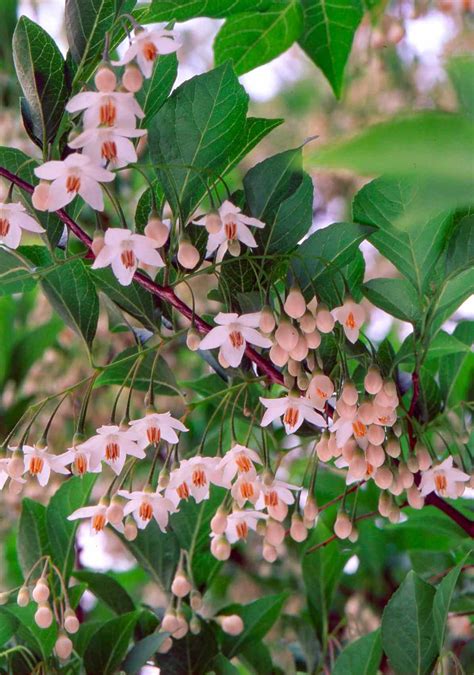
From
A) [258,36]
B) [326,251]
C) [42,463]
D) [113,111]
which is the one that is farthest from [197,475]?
[258,36]

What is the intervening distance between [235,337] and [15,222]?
0.23 meters

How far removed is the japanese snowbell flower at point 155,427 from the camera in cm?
87

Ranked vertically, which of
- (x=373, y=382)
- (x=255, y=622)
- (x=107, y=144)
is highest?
(x=107, y=144)

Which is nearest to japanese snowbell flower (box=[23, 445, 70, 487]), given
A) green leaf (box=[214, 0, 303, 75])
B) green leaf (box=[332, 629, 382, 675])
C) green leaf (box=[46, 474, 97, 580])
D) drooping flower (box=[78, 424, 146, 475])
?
drooping flower (box=[78, 424, 146, 475])

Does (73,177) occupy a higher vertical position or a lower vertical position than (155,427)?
higher

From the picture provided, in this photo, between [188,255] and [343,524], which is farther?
[343,524]

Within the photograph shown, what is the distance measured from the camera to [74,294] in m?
0.92

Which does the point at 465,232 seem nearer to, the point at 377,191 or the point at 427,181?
the point at 377,191

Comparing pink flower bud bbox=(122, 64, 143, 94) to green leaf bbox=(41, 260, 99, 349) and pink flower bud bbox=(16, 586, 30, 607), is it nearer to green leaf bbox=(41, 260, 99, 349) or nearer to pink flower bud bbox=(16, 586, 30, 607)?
green leaf bbox=(41, 260, 99, 349)

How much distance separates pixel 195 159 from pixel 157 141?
0.13ft

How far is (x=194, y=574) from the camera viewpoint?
1.14 meters

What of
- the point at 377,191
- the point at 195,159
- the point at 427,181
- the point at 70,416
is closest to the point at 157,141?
the point at 195,159

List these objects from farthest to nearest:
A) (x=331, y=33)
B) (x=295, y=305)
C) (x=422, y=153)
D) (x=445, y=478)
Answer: (x=331, y=33) → (x=445, y=478) → (x=295, y=305) → (x=422, y=153)

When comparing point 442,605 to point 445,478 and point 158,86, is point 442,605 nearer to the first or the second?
point 445,478
